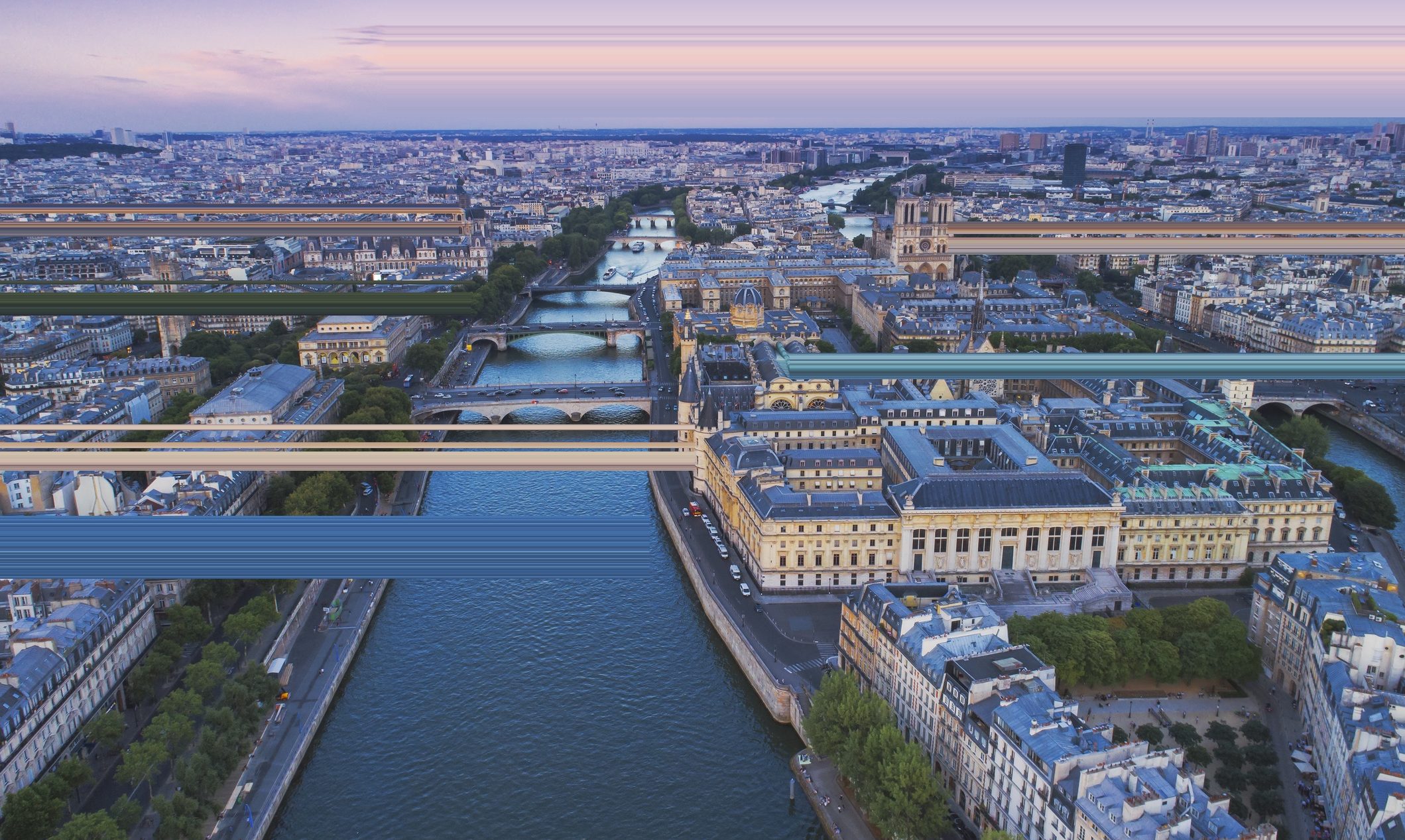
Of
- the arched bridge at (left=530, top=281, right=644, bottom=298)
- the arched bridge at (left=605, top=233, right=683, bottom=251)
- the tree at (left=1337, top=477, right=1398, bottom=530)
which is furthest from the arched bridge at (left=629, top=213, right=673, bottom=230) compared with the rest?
→ the tree at (left=1337, top=477, right=1398, bottom=530)

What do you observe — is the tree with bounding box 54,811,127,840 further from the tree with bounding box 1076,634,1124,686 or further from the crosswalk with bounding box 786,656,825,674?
the tree with bounding box 1076,634,1124,686

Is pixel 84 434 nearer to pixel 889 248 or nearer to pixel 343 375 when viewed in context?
pixel 343 375

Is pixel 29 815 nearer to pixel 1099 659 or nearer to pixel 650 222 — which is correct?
pixel 1099 659

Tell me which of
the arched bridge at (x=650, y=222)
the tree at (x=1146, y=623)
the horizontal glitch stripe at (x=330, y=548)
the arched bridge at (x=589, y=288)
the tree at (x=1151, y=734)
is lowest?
the tree at (x=1151, y=734)

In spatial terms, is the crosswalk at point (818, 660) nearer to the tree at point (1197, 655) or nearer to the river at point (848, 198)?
the tree at point (1197, 655)

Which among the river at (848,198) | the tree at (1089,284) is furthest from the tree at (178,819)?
the river at (848,198)

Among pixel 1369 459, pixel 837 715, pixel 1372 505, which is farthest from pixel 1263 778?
pixel 1369 459
